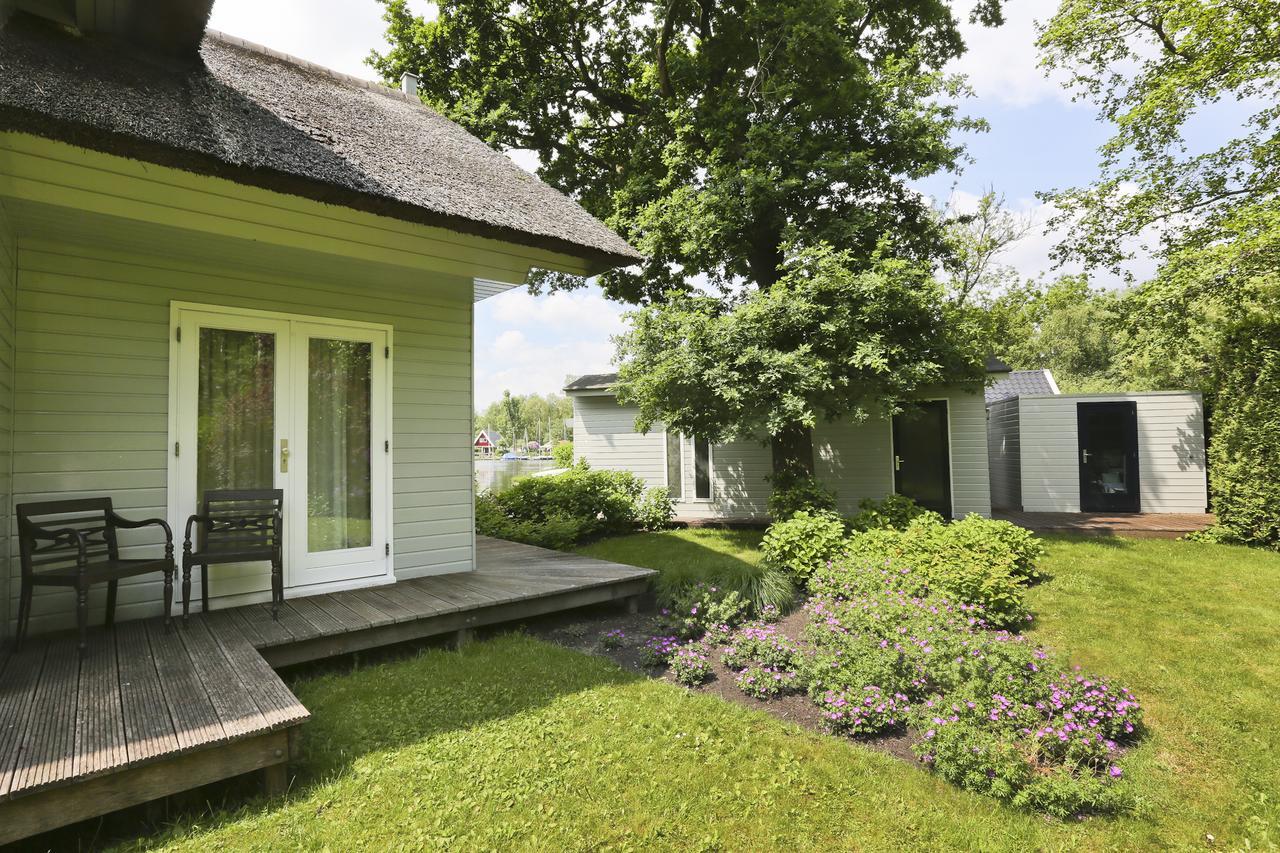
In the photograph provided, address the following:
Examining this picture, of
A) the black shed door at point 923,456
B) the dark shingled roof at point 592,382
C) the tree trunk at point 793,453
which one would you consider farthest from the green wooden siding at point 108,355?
the black shed door at point 923,456

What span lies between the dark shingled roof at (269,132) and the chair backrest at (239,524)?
6.77 ft

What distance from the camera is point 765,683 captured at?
3.40 metres

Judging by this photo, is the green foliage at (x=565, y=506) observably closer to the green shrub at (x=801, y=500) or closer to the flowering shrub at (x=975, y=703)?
the green shrub at (x=801, y=500)

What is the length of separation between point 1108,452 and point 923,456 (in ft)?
11.8

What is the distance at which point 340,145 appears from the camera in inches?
143

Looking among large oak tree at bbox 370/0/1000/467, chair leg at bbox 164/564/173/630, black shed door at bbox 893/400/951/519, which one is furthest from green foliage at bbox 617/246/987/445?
chair leg at bbox 164/564/173/630

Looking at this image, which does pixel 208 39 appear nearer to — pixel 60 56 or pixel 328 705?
pixel 60 56

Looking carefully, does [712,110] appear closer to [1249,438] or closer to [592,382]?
[592,382]

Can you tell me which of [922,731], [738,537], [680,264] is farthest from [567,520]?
[922,731]

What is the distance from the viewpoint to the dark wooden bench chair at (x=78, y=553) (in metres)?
2.97

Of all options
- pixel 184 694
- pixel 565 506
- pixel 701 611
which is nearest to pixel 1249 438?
pixel 701 611

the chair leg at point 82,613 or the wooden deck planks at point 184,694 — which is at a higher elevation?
the chair leg at point 82,613

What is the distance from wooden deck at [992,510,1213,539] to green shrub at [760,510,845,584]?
14.9ft

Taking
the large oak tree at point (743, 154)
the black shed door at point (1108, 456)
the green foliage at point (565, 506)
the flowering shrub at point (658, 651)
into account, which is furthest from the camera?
the black shed door at point (1108, 456)
